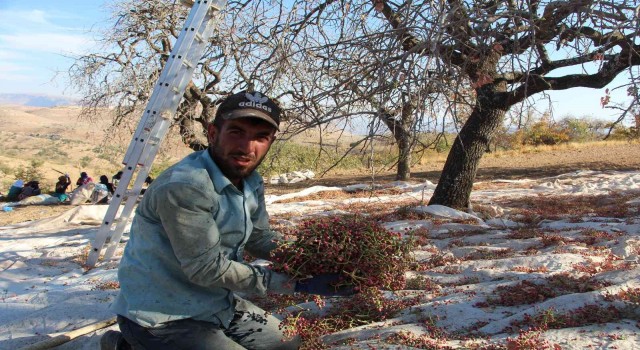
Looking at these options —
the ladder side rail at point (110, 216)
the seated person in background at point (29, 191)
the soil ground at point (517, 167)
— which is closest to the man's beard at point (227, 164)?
the ladder side rail at point (110, 216)

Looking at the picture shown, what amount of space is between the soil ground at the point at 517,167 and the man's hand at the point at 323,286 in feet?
28.5

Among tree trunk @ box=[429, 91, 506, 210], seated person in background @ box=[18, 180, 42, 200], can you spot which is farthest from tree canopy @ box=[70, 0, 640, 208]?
seated person in background @ box=[18, 180, 42, 200]

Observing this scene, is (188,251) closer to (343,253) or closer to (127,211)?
(343,253)

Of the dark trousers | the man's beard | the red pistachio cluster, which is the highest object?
the man's beard

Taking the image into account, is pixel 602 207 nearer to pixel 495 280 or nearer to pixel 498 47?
pixel 495 280

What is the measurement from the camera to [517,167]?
52.5ft

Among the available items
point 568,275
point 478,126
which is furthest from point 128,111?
point 568,275

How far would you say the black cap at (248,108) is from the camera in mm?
2336

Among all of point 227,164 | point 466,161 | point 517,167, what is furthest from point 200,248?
point 517,167

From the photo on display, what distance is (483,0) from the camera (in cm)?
375

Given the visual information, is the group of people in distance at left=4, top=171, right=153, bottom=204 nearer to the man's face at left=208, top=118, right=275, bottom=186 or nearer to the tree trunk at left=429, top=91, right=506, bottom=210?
the tree trunk at left=429, top=91, right=506, bottom=210

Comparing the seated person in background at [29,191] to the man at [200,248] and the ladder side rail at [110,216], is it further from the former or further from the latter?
the man at [200,248]

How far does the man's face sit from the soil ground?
8.80 meters

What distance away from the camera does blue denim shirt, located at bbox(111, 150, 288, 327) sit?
85.5 inches
